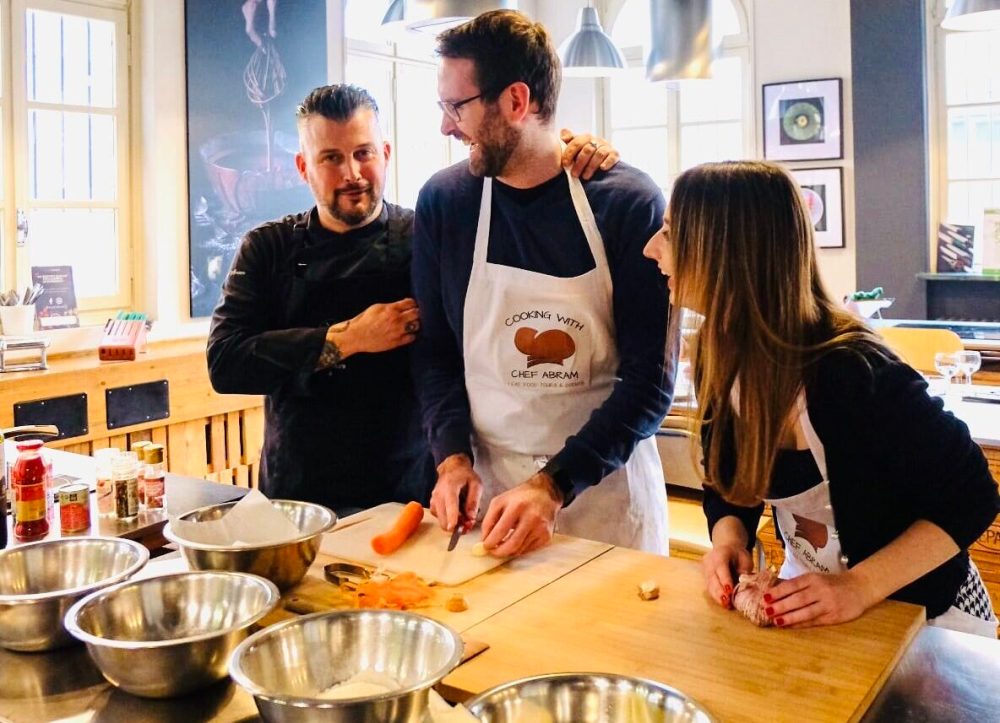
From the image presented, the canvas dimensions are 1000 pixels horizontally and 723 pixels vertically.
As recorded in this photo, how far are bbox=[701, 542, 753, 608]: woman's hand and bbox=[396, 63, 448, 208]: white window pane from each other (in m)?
5.52

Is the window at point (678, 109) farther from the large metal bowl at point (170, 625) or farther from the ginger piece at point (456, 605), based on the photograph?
the large metal bowl at point (170, 625)

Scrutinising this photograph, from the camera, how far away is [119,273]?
4.97 meters

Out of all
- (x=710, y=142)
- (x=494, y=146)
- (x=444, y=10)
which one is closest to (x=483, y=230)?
(x=494, y=146)

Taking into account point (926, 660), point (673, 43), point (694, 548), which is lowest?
point (694, 548)

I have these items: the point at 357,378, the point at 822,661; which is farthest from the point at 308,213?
the point at 822,661

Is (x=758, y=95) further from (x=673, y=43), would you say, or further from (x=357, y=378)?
(x=357, y=378)

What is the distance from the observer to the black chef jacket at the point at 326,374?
2131 mm

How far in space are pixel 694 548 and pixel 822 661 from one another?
1.61 m

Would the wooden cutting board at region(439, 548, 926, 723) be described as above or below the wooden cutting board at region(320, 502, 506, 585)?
below

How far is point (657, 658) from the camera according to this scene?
4.00ft

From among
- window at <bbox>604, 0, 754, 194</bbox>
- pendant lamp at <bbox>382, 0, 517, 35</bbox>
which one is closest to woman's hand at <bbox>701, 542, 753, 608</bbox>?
pendant lamp at <bbox>382, 0, 517, 35</bbox>

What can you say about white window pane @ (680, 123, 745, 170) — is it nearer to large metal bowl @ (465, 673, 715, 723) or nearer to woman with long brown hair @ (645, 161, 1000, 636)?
woman with long brown hair @ (645, 161, 1000, 636)

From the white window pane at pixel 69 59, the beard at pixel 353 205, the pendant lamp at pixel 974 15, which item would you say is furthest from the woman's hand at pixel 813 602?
the white window pane at pixel 69 59

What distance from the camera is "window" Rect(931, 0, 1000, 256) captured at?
648 cm
